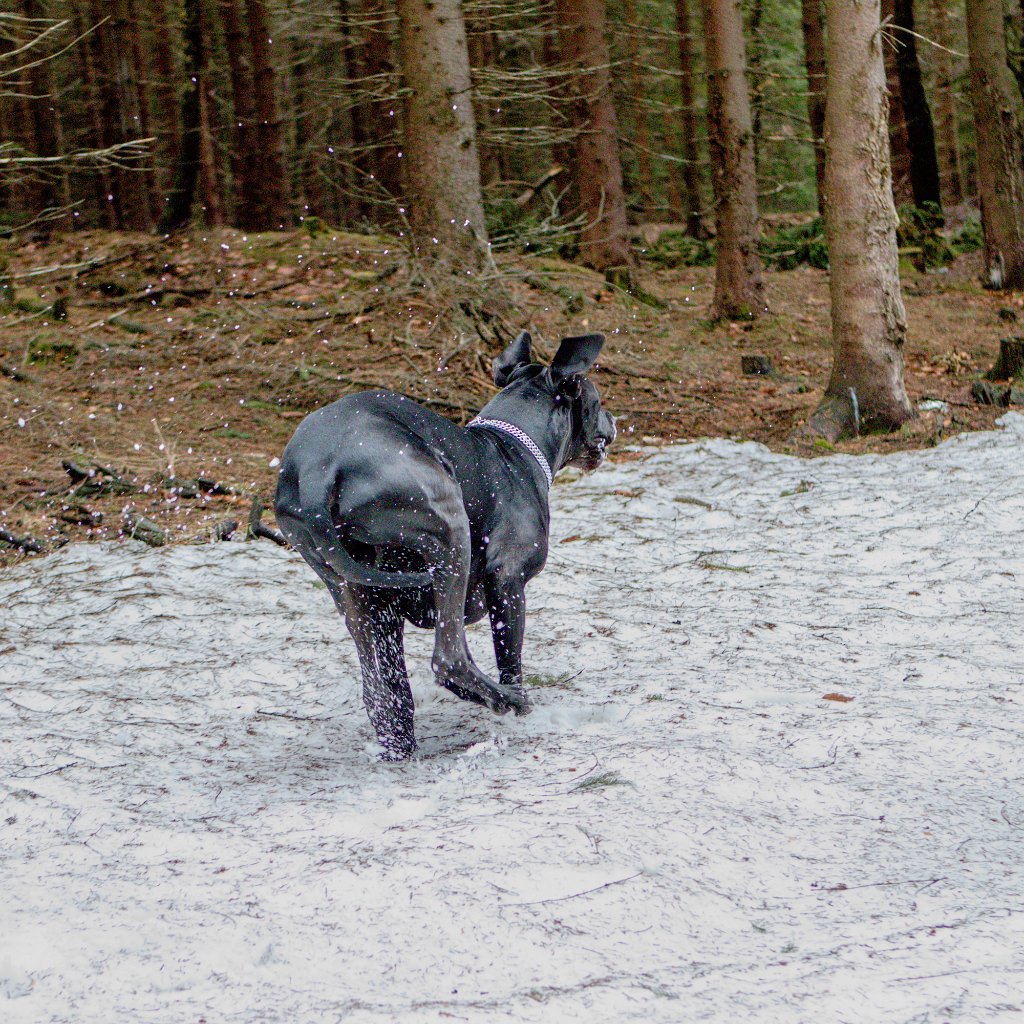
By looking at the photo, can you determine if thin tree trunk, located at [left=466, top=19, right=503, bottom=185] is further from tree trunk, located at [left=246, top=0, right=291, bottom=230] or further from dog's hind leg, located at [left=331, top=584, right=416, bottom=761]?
dog's hind leg, located at [left=331, top=584, right=416, bottom=761]

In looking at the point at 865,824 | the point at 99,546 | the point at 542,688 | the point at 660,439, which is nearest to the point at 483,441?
the point at 542,688

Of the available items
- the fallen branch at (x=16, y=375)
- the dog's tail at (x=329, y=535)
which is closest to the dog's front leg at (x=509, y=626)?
the dog's tail at (x=329, y=535)

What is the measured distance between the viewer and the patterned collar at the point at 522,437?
4.85 m

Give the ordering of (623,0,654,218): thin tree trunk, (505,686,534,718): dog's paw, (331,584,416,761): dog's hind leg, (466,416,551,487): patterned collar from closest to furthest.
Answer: (331,584,416,761): dog's hind leg, (505,686,534,718): dog's paw, (466,416,551,487): patterned collar, (623,0,654,218): thin tree trunk

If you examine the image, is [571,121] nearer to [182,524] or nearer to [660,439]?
[660,439]

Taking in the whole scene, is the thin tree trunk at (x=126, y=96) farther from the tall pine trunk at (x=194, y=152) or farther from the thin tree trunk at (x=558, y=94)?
the thin tree trunk at (x=558, y=94)

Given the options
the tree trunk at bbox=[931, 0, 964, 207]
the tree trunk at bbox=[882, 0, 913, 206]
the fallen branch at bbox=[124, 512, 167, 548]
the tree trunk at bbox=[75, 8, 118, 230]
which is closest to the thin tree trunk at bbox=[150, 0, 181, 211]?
the tree trunk at bbox=[75, 8, 118, 230]

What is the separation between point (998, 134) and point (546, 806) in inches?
681

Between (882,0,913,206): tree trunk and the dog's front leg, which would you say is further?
(882,0,913,206): tree trunk

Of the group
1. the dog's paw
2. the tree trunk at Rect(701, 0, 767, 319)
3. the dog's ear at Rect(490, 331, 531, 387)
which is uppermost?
the tree trunk at Rect(701, 0, 767, 319)

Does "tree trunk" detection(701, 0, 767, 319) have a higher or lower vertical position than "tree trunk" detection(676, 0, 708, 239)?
lower

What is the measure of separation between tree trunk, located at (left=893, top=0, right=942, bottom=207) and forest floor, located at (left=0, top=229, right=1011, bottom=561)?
6.09 meters

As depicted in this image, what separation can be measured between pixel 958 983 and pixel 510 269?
35.0ft

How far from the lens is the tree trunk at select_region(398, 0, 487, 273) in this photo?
11.4 m
